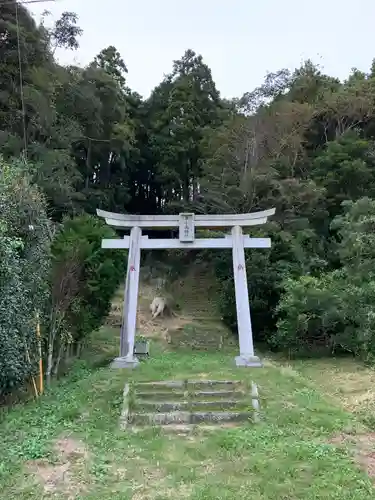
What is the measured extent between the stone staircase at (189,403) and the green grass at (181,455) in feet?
0.80

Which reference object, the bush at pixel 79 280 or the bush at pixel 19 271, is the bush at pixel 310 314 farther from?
the bush at pixel 19 271

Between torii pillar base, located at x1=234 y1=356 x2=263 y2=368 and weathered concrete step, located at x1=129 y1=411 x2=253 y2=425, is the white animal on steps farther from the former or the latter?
weathered concrete step, located at x1=129 y1=411 x2=253 y2=425

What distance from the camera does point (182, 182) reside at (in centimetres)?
2788

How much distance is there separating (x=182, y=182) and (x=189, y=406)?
862 inches

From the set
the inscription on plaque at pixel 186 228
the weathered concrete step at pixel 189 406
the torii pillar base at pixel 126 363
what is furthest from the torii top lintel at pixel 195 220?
the weathered concrete step at pixel 189 406

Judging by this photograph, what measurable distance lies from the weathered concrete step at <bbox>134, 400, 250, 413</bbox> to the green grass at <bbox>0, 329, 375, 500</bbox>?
422 millimetres

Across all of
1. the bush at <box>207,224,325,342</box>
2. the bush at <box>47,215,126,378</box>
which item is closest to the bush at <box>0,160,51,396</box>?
the bush at <box>47,215,126,378</box>

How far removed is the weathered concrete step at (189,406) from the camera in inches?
271

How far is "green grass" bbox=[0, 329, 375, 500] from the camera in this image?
456 centimetres

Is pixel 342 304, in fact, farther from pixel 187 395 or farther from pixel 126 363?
pixel 187 395

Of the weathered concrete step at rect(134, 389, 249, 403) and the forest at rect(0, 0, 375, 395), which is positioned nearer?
the weathered concrete step at rect(134, 389, 249, 403)

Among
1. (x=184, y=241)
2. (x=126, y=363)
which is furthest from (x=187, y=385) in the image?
(x=184, y=241)

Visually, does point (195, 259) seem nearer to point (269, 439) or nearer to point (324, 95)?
point (324, 95)

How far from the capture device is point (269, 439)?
582cm
